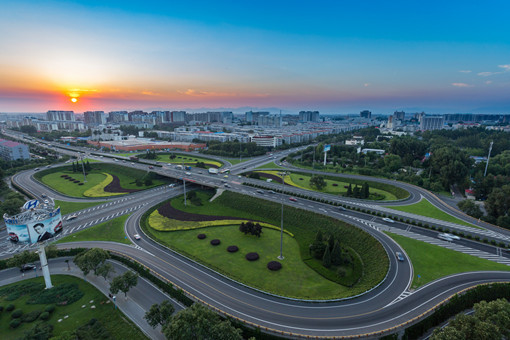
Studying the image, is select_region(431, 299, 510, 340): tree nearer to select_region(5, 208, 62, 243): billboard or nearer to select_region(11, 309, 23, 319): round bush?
select_region(11, 309, 23, 319): round bush

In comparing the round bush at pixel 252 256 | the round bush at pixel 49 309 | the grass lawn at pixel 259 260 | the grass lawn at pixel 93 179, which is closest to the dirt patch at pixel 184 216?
the grass lawn at pixel 259 260

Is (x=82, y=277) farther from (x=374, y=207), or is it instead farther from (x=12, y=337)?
(x=374, y=207)

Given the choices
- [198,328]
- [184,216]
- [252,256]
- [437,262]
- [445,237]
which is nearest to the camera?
[198,328]

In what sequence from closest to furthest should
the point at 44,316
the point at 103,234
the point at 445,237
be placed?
the point at 44,316, the point at 445,237, the point at 103,234

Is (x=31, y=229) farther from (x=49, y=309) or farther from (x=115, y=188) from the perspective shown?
(x=115, y=188)

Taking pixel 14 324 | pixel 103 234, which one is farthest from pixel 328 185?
pixel 14 324

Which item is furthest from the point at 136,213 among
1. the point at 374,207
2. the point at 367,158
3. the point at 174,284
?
the point at 367,158

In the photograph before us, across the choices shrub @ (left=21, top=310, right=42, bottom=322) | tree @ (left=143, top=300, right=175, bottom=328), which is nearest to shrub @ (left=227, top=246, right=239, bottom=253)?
tree @ (left=143, top=300, right=175, bottom=328)
